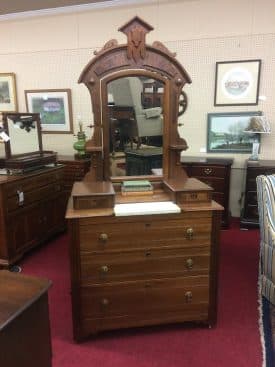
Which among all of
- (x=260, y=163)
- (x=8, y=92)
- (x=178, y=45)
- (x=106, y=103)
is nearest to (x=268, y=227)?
(x=106, y=103)

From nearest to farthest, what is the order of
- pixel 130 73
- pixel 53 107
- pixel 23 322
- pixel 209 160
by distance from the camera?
1. pixel 23 322
2. pixel 130 73
3. pixel 209 160
4. pixel 53 107

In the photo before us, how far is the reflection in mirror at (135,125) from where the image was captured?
2.43 meters

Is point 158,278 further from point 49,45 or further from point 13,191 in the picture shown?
point 49,45

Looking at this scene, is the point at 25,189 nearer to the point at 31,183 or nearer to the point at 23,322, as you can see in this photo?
the point at 31,183

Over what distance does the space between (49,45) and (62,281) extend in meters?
3.61

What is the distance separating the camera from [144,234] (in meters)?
2.18

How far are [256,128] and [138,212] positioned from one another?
274 cm

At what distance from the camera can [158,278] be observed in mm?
2256

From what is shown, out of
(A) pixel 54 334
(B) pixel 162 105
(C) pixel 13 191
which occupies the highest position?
(B) pixel 162 105

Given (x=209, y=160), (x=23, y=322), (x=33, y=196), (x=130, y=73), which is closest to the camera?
(x=23, y=322)

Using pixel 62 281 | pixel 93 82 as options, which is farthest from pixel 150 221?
pixel 62 281

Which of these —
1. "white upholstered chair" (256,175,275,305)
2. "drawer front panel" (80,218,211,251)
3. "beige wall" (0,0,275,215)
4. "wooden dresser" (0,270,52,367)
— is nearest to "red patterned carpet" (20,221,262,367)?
"white upholstered chair" (256,175,275,305)

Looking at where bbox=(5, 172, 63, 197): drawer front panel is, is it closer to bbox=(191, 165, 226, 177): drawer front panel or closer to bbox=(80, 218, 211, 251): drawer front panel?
bbox=(80, 218, 211, 251): drawer front panel

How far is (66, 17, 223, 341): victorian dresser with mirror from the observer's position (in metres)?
2.16
